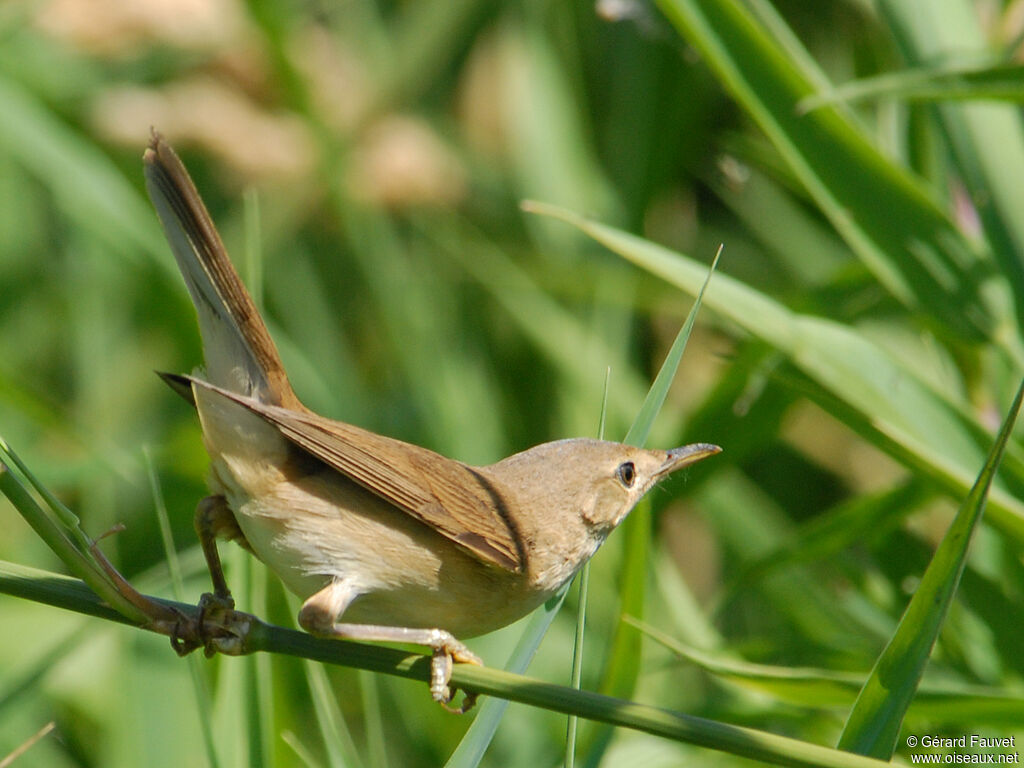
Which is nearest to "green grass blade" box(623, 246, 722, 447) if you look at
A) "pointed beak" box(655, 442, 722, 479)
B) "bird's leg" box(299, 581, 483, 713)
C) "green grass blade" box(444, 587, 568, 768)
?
"green grass blade" box(444, 587, 568, 768)

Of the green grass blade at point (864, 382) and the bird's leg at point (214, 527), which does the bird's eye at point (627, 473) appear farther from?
the bird's leg at point (214, 527)

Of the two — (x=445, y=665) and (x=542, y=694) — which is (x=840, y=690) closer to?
(x=445, y=665)

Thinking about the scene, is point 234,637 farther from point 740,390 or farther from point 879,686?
point 740,390

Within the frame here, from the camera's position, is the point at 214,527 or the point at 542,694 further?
the point at 214,527

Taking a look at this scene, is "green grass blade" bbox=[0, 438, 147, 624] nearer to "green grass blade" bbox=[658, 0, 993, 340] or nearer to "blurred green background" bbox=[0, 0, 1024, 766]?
"blurred green background" bbox=[0, 0, 1024, 766]

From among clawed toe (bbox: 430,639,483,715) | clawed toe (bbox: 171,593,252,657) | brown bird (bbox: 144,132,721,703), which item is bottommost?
clawed toe (bbox: 171,593,252,657)

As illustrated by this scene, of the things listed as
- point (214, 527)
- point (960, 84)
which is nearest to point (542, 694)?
point (214, 527)

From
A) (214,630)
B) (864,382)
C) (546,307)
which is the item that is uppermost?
(546,307)

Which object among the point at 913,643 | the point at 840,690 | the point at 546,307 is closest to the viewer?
the point at 913,643
